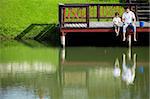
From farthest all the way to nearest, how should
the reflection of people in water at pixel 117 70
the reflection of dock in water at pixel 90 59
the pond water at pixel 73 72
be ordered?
the reflection of dock in water at pixel 90 59, the reflection of people in water at pixel 117 70, the pond water at pixel 73 72

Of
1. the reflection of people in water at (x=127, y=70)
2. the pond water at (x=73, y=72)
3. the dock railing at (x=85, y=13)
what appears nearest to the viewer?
the pond water at (x=73, y=72)

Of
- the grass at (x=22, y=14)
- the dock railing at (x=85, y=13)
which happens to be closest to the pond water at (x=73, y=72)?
the dock railing at (x=85, y=13)

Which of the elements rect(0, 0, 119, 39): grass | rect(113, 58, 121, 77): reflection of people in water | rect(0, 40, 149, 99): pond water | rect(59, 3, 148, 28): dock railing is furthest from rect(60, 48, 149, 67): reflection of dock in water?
rect(0, 0, 119, 39): grass

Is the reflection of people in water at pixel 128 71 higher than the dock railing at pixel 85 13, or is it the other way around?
the dock railing at pixel 85 13

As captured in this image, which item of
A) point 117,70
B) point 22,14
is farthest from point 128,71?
point 22,14

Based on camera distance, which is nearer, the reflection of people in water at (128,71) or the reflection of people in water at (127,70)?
the reflection of people in water at (128,71)

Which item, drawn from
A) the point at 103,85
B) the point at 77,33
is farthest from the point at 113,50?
the point at 103,85

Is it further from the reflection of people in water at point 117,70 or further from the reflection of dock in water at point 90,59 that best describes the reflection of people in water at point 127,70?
the reflection of dock in water at point 90,59

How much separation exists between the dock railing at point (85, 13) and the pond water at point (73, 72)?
1424 mm

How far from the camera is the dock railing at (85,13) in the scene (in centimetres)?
2177

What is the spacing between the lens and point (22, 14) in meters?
25.9

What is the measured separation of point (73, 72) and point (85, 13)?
10370 millimetres

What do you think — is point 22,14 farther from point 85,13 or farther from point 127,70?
point 127,70

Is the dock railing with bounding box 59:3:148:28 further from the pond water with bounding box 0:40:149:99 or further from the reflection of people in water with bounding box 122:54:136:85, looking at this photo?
the reflection of people in water with bounding box 122:54:136:85
